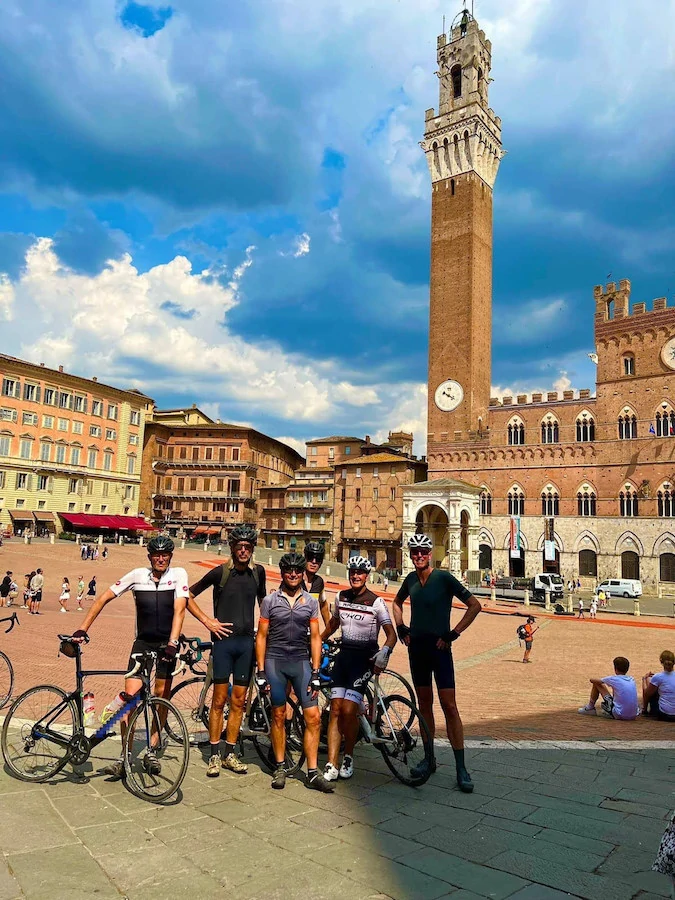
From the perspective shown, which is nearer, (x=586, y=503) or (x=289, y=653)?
(x=289, y=653)

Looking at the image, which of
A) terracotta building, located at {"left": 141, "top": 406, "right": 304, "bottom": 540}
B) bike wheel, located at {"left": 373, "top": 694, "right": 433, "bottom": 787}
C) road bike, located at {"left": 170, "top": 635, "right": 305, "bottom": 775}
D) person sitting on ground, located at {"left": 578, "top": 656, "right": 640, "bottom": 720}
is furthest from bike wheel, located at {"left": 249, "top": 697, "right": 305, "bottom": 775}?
terracotta building, located at {"left": 141, "top": 406, "right": 304, "bottom": 540}

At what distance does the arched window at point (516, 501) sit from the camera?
2005 inches

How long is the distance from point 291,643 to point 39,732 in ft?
7.50

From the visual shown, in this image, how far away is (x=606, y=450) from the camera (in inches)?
1884

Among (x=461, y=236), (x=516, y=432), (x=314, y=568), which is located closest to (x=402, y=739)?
(x=314, y=568)

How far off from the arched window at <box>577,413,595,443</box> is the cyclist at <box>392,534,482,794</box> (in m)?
46.8

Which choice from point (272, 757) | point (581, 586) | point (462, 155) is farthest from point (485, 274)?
point (272, 757)

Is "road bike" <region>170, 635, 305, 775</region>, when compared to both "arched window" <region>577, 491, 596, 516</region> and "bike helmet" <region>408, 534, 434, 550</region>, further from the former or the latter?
"arched window" <region>577, 491, 596, 516</region>

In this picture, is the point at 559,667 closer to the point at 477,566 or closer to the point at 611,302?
the point at 477,566

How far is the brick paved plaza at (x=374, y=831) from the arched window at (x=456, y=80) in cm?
6518

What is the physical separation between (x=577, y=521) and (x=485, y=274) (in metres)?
24.6

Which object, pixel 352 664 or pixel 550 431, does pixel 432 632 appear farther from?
pixel 550 431

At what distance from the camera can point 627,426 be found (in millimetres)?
47219

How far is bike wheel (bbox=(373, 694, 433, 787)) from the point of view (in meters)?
5.49
